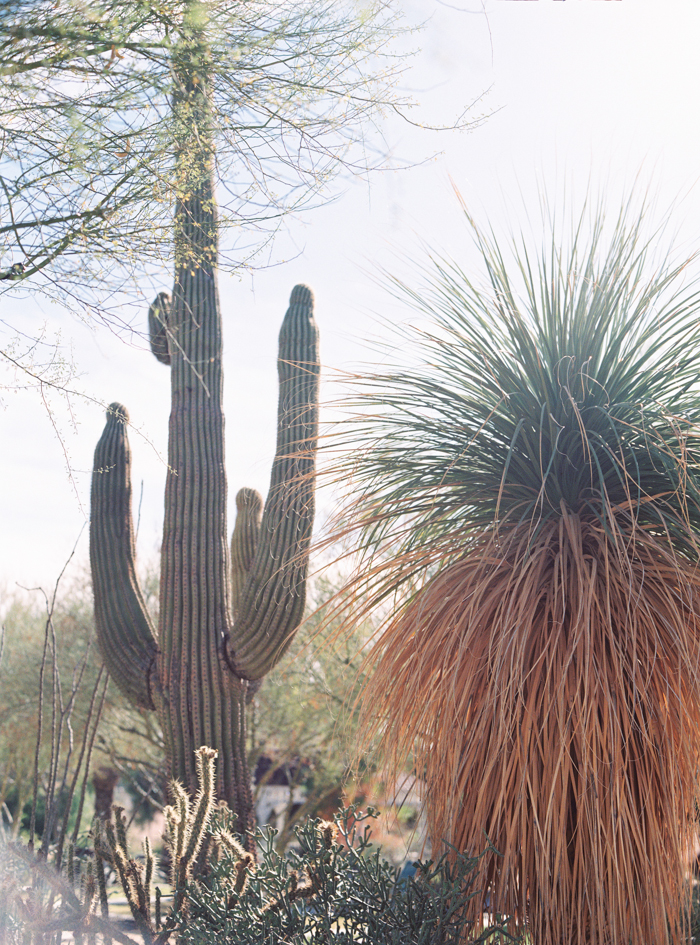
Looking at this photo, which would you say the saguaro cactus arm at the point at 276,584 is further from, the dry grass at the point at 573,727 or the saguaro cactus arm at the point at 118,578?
the dry grass at the point at 573,727

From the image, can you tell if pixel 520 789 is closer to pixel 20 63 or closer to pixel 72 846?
pixel 72 846

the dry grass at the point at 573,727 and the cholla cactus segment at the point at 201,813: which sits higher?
the dry grass at the point at 573,727

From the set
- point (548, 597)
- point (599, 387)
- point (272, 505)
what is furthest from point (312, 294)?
point (548, 597)

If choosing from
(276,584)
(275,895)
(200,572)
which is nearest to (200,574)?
(200,572)

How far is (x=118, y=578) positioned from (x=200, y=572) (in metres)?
0.59

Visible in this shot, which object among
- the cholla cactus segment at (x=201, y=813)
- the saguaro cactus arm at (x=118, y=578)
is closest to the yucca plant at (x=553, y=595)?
the cholla cactus segment at (x=201, y=813)

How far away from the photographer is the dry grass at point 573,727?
1816mm

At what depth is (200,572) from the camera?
4219mm

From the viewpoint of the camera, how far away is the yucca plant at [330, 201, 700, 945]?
1849 millimetres

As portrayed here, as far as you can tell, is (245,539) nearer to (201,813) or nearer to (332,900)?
(201,813)

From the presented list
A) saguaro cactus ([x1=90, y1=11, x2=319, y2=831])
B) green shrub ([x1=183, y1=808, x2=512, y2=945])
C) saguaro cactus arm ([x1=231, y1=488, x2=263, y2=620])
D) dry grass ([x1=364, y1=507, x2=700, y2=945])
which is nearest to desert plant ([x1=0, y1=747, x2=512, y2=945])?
green shrub ([x1=183, y1=808, x2=512, y2=945])

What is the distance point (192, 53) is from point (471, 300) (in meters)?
1.08

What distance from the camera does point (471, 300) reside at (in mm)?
2455

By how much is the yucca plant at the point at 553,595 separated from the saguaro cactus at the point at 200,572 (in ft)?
5.22
